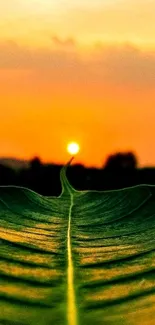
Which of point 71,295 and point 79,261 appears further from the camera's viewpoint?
point 79,261

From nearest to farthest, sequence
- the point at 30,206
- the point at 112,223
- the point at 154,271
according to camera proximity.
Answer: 1. the point at 154,271
2. the point at 112,223
3. the point at 30,206

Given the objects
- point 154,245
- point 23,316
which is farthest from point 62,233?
point 23,316

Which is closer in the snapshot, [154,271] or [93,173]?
[154,271]

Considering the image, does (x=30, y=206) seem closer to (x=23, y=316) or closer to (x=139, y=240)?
(x=139, y=240)

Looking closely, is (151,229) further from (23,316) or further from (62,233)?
(23,316)

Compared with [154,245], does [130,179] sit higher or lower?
higher

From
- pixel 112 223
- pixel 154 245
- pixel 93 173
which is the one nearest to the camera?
pixel 154 245

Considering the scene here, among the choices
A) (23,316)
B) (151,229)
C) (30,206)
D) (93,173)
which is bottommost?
(23,316)
